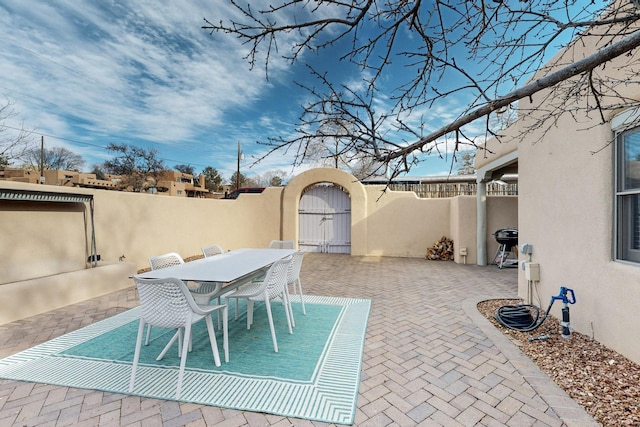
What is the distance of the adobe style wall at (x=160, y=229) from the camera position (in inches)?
177

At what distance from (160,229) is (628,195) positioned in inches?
339

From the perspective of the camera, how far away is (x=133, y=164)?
2480cm

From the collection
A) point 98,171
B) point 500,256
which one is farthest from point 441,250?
point 98,171

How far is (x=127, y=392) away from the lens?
2268 mm

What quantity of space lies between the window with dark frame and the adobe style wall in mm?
2383

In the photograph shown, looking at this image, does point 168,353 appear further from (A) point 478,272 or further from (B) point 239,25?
(A) point 478,272

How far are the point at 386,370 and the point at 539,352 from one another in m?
1.68

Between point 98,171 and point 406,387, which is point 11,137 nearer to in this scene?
point 406,387

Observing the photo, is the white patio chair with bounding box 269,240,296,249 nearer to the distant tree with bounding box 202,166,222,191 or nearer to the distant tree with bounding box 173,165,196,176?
the distant tree with bounding box 173,165,196,176

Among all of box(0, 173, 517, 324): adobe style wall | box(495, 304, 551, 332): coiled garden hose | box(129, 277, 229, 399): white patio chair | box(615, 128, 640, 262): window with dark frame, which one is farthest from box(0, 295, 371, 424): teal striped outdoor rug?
box(615, 128, 640, 262): window with dark frame

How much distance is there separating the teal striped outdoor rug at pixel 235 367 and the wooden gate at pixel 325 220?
22.0ft

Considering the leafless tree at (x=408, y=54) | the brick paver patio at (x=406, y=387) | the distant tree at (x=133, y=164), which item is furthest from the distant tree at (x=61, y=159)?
the leafless tree at (x=408, y=54)

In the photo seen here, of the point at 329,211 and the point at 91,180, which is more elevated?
the point at 91,180

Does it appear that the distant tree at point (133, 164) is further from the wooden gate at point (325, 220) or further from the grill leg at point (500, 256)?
the grill leg at point (500, 256)
